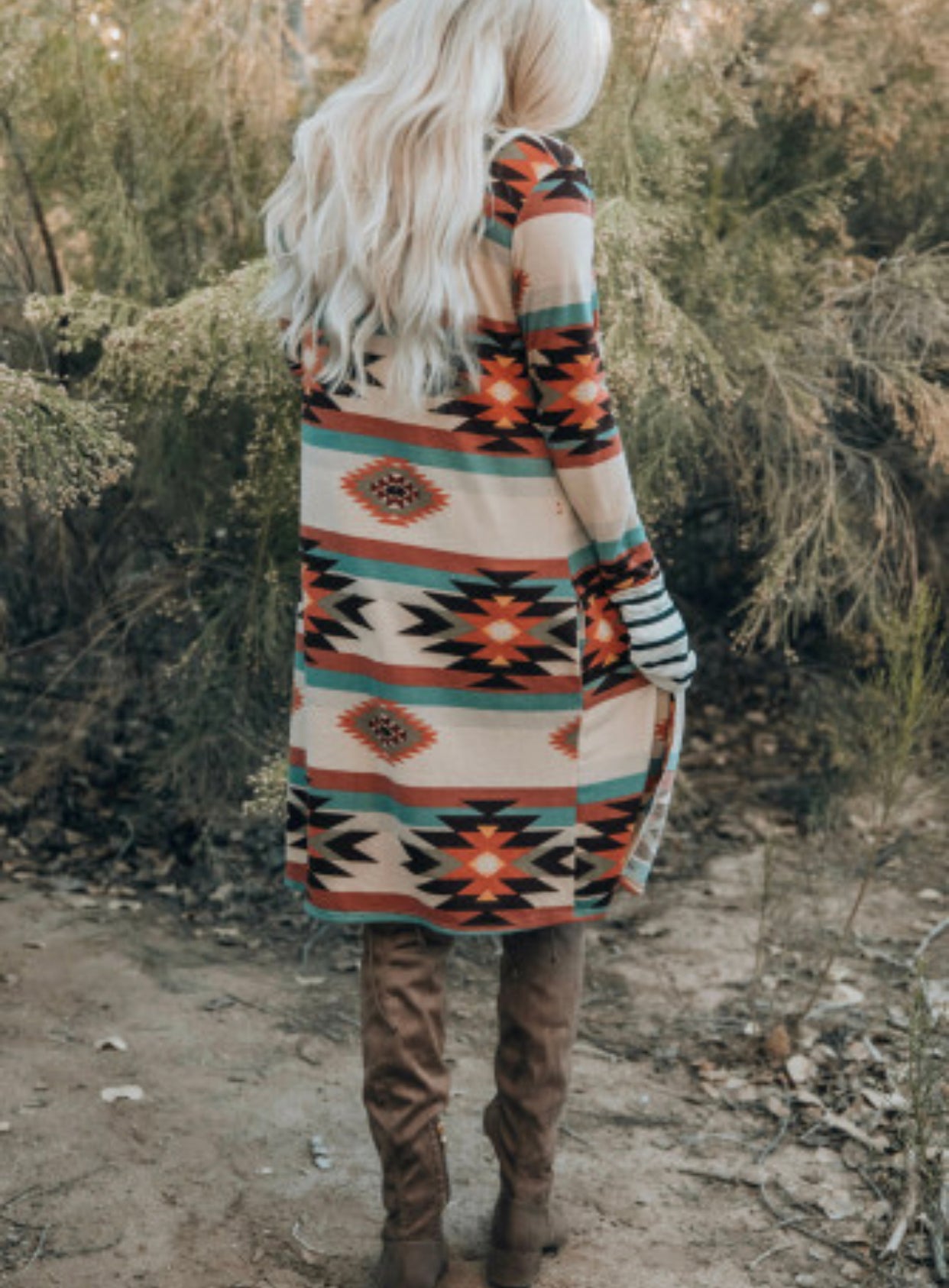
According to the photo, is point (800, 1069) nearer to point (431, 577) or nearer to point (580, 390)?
point (431, 577)

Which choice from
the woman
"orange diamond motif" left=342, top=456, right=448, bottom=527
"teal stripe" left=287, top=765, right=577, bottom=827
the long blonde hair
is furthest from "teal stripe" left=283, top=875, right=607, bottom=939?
the long blonde hair

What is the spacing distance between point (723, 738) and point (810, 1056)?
1614 millimetres

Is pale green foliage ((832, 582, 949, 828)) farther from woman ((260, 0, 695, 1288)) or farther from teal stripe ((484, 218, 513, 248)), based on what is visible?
teal stripe ((484, 218, 513, 248))

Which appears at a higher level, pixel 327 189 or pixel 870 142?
pixel 870 142

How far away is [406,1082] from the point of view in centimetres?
206

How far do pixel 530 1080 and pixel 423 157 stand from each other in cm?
127

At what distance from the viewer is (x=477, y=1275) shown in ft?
7.23

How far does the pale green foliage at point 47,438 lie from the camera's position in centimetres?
250

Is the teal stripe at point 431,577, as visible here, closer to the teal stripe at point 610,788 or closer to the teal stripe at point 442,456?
the teal stripe at point 442,456

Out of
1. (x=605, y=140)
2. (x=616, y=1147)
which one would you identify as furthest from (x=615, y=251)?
(x=616, y=1147)

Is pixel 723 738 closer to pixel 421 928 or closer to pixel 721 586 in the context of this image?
pixel 721 586

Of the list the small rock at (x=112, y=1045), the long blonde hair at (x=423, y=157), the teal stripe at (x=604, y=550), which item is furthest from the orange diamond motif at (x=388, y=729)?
the small rock at (x=112, y=1045)

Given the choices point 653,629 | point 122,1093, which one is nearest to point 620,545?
point 653,629

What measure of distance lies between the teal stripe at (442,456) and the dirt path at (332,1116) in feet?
3.97
